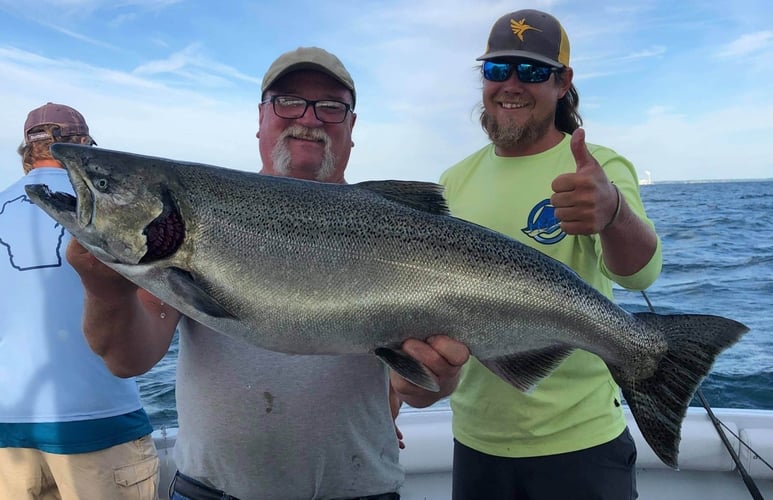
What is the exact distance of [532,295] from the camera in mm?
2520

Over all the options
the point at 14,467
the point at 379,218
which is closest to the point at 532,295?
the point at 379,218

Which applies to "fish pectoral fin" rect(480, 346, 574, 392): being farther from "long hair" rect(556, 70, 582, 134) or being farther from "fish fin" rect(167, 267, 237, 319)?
"long hair" rect(556, 70, 582, 134)

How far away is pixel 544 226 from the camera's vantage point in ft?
11.4

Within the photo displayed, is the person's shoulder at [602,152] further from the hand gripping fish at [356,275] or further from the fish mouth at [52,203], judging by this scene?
the fish mouth at [52,203]

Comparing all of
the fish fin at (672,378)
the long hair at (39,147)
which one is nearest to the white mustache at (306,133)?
the fish fin at (672,378)

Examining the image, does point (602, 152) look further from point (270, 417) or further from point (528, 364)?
point (270, 417)

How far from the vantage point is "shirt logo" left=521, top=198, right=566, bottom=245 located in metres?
3.45

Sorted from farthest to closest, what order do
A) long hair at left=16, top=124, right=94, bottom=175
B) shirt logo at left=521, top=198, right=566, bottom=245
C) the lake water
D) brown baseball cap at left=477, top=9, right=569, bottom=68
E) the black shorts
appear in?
the lake water
long hair at left=16, top=124, right=94, bottom=175
brown baseball cap at left=477, top=9, right=569, bottom=68
shirt logo at left=521, top=198, right=566, bottom=245
the black shorts

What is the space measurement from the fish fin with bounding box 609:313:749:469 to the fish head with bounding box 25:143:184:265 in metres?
2.05

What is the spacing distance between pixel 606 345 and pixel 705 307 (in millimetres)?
12693

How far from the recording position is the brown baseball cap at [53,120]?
4.76 meters

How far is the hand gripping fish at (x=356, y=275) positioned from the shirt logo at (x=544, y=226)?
2.78 feet

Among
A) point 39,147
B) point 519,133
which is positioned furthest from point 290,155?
point 39,147

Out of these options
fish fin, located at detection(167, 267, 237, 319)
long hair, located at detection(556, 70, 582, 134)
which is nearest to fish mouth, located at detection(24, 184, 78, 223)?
fish fin, located at detection(167, 267, 237, 319)
